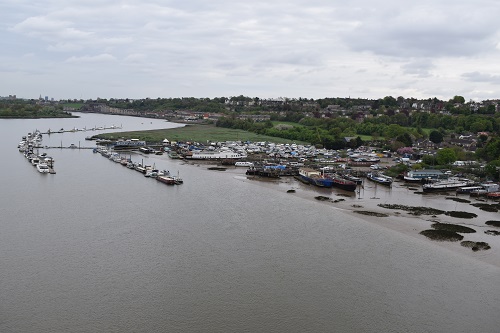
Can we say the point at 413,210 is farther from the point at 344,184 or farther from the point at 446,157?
the point at 446,157

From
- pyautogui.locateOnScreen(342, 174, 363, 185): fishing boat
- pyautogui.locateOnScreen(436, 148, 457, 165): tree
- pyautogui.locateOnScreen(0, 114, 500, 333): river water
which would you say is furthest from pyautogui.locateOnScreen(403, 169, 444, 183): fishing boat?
pyautogui.locateOnScreen(0, 114, 500, 333): river water

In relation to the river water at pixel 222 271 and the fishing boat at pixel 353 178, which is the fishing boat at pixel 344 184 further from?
the river water at pixel 222 271

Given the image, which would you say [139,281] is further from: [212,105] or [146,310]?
[212,105]

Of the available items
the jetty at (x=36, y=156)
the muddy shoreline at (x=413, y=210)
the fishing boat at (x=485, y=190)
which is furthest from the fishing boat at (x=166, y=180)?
the fishing boat at (x=485, y=190)

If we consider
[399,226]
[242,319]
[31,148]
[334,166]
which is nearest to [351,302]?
[242,319]

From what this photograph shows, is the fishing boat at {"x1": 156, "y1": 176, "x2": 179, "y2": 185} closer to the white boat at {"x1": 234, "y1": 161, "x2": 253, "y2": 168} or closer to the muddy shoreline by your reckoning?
the muddy shoreline

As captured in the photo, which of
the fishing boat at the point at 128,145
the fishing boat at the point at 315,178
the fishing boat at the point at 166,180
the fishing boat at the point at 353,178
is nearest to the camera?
the fishing boat at the point at 166,180
